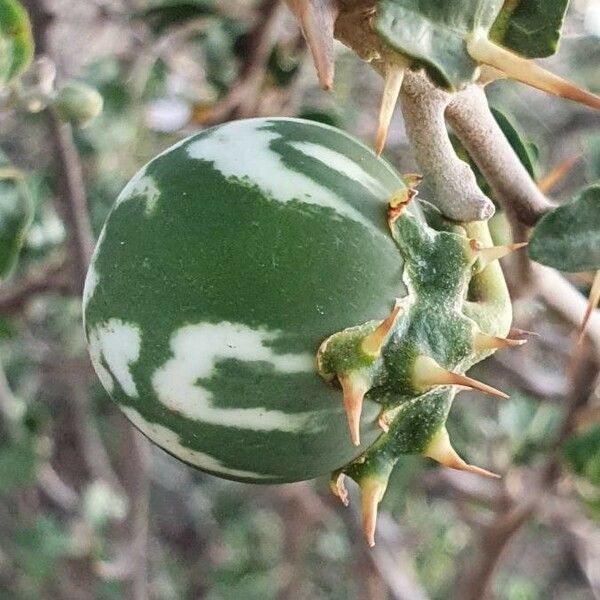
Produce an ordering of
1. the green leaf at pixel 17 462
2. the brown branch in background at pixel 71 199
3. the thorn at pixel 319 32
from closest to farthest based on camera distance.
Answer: the thorn at pixel 319 32
the brown branch in background at pixel 71 199
the green leaf at pixel 17 462

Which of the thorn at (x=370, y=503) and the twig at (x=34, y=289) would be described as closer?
the thorn at (x=370, y=503)

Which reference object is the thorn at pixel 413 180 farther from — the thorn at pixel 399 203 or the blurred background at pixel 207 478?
the blurred background at pixel 207 478

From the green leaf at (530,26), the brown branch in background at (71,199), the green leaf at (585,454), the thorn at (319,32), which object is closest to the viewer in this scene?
the thorn at (319,32)

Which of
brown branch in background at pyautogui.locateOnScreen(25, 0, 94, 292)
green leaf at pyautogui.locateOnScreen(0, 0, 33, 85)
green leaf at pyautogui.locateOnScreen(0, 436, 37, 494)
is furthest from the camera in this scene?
green leaf at pyautogui.locateOnScreen(0, 436, 37, 494)

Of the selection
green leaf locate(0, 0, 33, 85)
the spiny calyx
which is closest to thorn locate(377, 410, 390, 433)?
the spiny calyx

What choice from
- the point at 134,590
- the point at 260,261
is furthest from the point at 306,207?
the point at 134,590

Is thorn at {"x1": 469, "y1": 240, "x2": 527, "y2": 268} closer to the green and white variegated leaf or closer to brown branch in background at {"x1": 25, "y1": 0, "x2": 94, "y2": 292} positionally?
the green and white variegated leaf

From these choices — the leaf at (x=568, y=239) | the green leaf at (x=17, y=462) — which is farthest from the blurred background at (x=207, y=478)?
the leaf at (x=568, y=239)

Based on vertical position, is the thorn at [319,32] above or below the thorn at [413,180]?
above
